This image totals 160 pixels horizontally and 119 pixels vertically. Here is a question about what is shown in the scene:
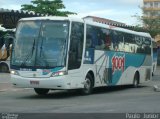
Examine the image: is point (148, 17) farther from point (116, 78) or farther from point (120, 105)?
point (120, 105)

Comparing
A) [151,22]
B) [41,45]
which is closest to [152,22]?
[151,22]

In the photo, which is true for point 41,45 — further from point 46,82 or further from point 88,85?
point 88,85

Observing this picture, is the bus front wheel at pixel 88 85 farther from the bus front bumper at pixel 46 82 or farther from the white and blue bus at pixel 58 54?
the bus front bumper at pixel 46 82

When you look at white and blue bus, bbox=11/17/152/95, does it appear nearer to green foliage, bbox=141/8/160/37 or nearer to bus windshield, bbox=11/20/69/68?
bus windshield, bbox=11/20/69/68

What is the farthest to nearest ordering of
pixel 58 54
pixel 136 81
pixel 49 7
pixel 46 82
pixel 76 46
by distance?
pixel 49 7, pixel 136 81, pixel 76 46, pixel 58 54, pixel 46 82

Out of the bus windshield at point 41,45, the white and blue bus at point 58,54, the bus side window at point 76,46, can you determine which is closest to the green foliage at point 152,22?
the white and blue bus at point 58,54

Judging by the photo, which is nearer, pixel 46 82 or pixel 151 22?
pixel 46 82

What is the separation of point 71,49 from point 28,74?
1854mm

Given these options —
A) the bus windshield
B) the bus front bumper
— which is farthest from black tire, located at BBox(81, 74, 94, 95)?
the bus windshield

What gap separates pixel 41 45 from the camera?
20.6 metres

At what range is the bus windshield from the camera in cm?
2042

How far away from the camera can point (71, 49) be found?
2083 cm

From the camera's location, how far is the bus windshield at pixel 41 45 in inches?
804

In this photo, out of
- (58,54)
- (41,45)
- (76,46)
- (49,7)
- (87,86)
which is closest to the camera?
(58,54)
